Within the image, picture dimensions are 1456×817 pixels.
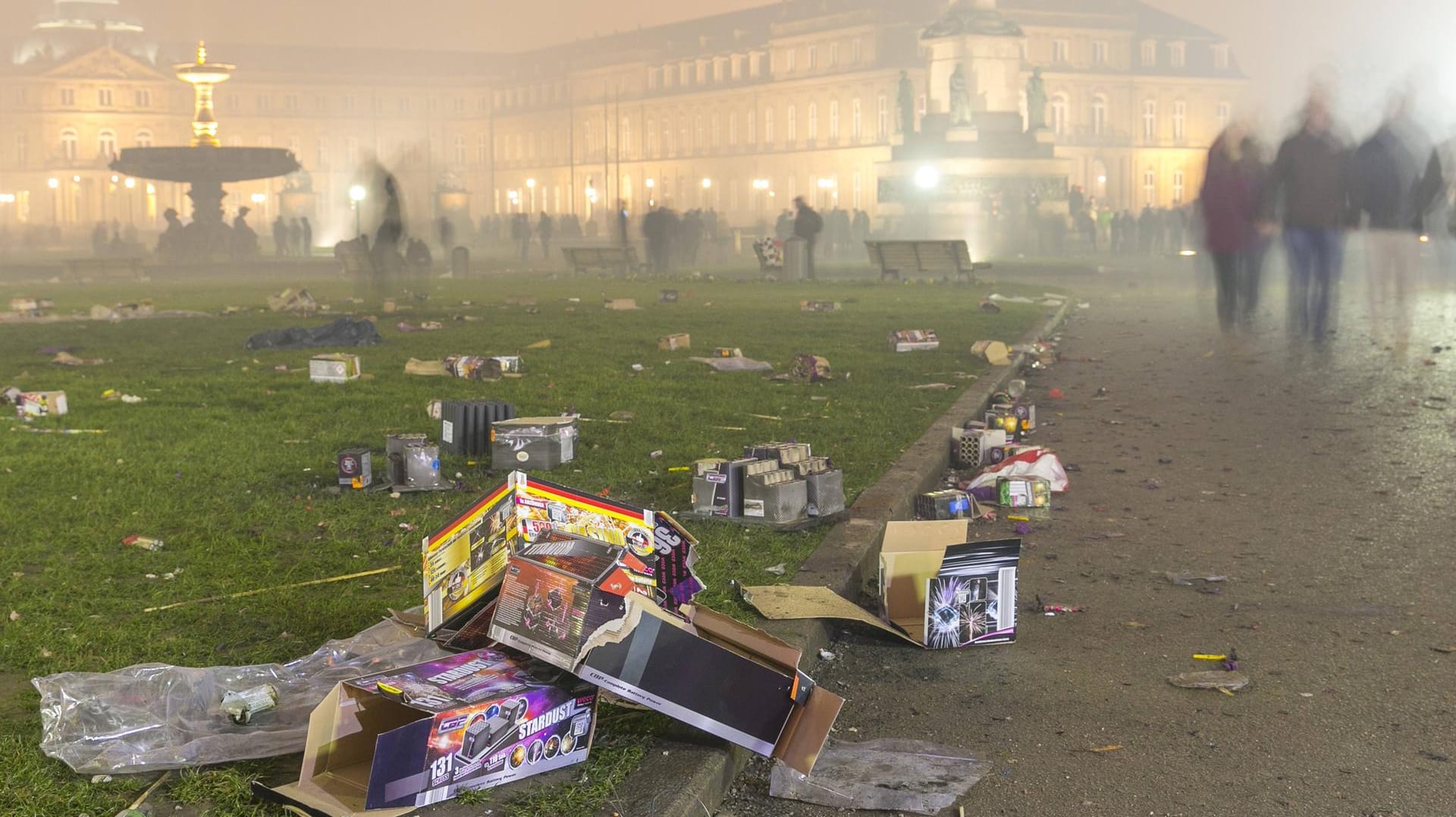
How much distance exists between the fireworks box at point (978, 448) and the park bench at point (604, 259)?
26.3 metres

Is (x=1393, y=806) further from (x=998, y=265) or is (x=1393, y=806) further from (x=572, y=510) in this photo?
(x=998, y=265)

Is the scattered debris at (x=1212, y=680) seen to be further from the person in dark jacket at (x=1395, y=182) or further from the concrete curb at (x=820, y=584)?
the person in dark jacket at (x=1395, y=182)

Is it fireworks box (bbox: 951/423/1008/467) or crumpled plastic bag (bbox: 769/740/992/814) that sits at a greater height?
fireworks box (bbox: 951/423/1008/467)

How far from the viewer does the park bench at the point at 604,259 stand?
34.5m

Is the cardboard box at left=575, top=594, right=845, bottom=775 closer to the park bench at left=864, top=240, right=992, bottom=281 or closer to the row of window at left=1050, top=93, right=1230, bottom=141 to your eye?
the park bench at left=864, top=240, right=992, bottom=281

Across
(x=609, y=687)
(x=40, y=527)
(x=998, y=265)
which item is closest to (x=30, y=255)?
(x=998, y=265)

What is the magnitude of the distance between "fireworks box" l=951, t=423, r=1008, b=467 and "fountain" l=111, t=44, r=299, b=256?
37559 mm

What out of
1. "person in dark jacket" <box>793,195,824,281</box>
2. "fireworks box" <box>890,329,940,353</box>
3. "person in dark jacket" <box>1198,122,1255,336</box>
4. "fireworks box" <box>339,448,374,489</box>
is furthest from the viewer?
"person in dark jacket" <box>793,195,824,281</box>

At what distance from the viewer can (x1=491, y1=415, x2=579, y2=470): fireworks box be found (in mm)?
7609

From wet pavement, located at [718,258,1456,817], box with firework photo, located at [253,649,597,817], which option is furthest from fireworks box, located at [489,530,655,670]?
wet pavement, located at [718,258,1456,817]

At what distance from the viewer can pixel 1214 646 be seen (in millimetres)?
4969

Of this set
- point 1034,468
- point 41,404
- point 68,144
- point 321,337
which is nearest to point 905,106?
point 321,337

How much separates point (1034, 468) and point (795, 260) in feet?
78.2

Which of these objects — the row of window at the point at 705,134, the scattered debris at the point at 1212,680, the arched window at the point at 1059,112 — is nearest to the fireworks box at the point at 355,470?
the scattered debris at the point at 1212,680
